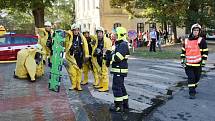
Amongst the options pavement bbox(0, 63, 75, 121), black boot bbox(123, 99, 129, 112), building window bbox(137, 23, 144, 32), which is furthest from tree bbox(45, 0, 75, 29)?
black boot bbox(123, 99, 129, 112)

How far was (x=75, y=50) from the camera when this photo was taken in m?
10.8

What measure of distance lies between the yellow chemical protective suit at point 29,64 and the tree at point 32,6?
76.7ft

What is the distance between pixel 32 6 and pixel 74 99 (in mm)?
27987

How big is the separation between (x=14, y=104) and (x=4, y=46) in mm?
12335

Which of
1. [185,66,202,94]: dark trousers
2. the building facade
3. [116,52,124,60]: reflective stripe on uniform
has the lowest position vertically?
[185,66,202,94]: dark trousers

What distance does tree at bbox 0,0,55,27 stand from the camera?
3659 centimetres

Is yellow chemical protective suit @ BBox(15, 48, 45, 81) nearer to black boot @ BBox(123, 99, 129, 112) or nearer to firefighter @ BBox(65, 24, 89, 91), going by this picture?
firefighter @ BBox(65, 24, 89, 91)

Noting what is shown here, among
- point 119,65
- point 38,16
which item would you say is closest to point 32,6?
point 38,16

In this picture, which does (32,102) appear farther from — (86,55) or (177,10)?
(177,10)

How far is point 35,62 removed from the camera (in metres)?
13.0

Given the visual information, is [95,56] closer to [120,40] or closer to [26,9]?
[120,40]

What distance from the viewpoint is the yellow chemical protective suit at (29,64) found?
12.8m

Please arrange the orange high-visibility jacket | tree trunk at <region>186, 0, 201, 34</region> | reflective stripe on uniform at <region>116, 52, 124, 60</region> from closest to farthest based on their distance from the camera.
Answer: reflective stripe on uniform at <region>116, 52, 124, 60</region> < the orange high-visibility jacket < tree trunk at <region>186, 0, 201, 34</region>

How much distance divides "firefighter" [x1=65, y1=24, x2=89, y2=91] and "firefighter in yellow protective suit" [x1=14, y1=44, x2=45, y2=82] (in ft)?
7.54
